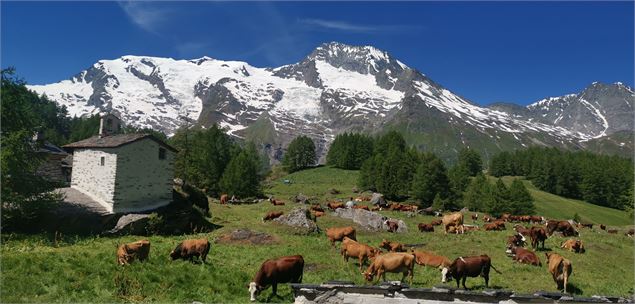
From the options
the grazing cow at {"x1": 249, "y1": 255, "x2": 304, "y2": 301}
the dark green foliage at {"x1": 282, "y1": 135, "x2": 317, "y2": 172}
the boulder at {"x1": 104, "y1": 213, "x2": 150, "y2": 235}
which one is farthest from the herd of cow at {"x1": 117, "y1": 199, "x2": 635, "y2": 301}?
the dark green foliage at {"x1": 282, "y1": 135, "x2": 317, "y2": 172}

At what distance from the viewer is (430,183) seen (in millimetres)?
81312

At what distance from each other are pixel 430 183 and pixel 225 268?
214 feet

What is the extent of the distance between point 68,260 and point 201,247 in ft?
19.6

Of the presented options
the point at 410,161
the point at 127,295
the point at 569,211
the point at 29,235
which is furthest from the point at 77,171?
the point at 569,211

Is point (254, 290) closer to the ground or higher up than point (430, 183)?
closer to the ground

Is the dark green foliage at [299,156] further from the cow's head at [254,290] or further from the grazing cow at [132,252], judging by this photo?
the cow's head at [254,290]

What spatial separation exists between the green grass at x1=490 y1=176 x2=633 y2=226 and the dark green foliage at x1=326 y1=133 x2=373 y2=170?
4781 cm

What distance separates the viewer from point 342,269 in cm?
2311

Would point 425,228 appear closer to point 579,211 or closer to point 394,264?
point 394,264

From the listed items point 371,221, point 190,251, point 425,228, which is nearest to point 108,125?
point 190,251

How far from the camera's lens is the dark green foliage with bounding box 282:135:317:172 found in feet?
484

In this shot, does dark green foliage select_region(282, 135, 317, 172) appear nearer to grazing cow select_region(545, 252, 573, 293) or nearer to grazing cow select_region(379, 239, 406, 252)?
grazing cow select_region(379, 239, 406, 252)

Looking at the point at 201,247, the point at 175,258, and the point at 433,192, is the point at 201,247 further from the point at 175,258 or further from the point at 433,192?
the point at 433,192

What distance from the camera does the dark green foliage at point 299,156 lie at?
147 meters
